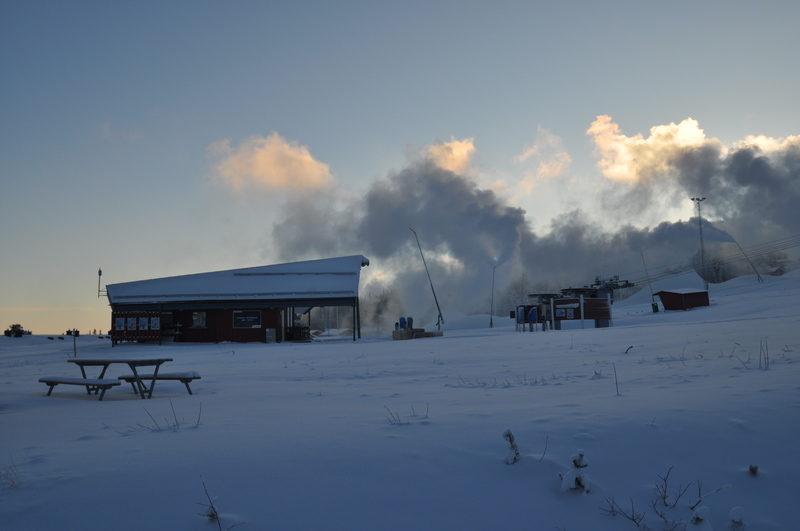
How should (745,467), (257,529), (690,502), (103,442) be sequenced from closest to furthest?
(257,529) < (690,502) < (745,467) < (103,442)

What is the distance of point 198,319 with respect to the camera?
35.4m

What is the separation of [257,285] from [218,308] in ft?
9.62

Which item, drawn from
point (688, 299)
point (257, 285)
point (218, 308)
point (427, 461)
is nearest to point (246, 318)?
point (218, 308)

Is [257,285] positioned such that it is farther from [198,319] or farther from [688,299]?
[688,299]

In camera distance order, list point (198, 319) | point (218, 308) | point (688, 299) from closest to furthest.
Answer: point (218, 308) → point (198, 319) → point (688, 299)

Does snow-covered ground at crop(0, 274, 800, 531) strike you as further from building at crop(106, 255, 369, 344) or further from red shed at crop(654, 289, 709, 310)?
red shed at crop(654, 289, 709, 310)

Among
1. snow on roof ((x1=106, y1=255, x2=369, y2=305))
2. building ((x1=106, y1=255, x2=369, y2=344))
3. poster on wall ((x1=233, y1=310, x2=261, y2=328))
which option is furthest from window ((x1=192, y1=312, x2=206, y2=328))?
poster on wall ((x1=233, y1=310, x2=261, y2=328))

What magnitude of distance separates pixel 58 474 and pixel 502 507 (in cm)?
336

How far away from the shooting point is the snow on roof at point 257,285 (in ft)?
114

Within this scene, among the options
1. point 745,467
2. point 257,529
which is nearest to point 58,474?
point 257,529

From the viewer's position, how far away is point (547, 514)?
144 inches

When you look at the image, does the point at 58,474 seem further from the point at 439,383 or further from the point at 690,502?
the point at 439,383

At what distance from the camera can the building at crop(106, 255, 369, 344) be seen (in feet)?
114

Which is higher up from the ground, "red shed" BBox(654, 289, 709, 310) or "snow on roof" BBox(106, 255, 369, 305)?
"snow on roof" BBox(106, 255, 369, 305)
